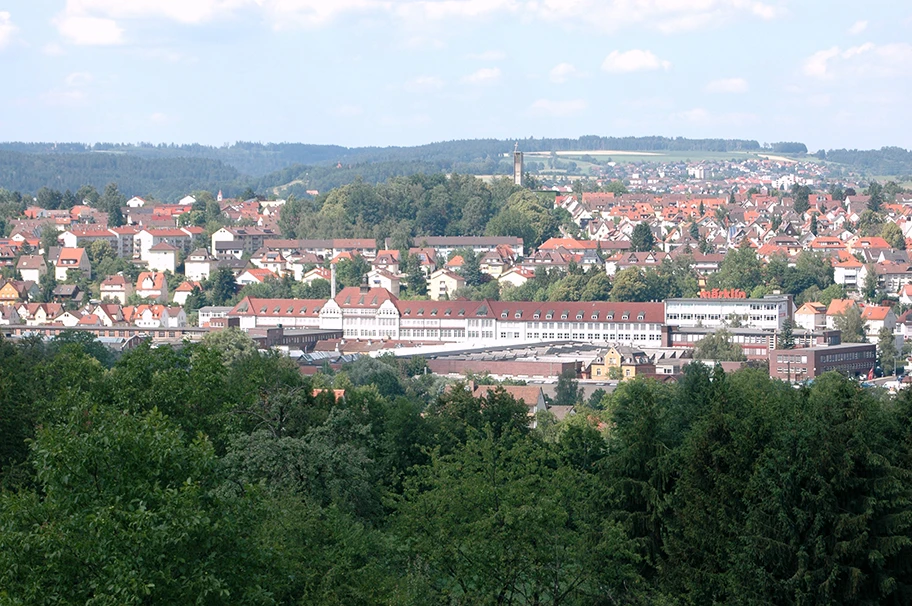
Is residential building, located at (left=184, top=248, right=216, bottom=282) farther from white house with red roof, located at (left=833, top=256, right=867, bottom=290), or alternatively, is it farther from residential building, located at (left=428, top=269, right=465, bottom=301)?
white house with red roof, located at (left=833, top=256, right=867, bottom=290)

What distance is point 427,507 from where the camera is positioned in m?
17.9

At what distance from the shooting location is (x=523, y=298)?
91750mm

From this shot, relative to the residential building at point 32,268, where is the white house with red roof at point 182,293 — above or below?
below

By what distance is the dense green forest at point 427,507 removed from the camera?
13.4 meters

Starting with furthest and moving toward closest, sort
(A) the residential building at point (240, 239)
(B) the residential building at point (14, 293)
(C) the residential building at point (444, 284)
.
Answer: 1. (A) the residential building at point (240, 239)
2. (C) the residential building at point (444, 284)
3. (B) the residential building at point (14, 293)

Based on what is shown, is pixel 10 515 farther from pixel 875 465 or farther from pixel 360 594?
pixel 875 465

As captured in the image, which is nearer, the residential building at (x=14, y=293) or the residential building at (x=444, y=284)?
the residential building at (x=14, y=293)

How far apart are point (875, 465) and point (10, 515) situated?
28.9 feet

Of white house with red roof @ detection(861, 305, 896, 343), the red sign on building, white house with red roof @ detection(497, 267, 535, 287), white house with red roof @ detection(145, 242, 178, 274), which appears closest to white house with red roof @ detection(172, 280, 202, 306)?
white house with red roof @ detection(145, 242, 178, 274)

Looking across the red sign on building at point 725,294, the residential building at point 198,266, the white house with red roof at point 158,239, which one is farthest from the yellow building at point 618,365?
the white house with red roof at point 158,239

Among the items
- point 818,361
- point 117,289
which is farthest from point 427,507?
point 117,289

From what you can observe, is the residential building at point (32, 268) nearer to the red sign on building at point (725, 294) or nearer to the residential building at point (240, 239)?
the residential building at point (240, 239)

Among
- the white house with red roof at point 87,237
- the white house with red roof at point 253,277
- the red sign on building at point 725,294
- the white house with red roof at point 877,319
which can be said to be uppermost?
the white house with red roof at point 87,237

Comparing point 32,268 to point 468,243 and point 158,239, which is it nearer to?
point 158,239
